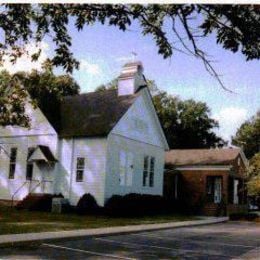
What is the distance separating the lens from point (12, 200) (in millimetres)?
21516

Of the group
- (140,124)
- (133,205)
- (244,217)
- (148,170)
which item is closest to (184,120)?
(133,205)

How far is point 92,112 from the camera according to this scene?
20766 millimetres

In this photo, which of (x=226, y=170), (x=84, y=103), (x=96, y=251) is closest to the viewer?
(x=96, y=251)

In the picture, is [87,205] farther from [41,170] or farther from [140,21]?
[140,21]

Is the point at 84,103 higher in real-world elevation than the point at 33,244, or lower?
higher

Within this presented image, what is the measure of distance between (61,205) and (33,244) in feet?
32.4

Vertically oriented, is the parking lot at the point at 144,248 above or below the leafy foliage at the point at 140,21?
below

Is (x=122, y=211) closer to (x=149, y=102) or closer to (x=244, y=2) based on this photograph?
(x=149, y=102)

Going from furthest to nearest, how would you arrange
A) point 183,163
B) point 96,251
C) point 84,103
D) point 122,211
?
point 183,163 < point 84,103 < point 122,211 < point 96,251

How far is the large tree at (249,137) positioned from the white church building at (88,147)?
3649mm

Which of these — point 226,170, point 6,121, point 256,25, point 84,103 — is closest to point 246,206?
point 226,170

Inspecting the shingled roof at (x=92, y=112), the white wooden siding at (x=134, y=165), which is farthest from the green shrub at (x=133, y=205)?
the shingled roof at (x=92, y=112)

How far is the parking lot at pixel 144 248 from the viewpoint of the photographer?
29.3ft

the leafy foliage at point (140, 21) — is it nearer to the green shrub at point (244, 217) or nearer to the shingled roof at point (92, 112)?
the shingled roof at point (92, 112)
